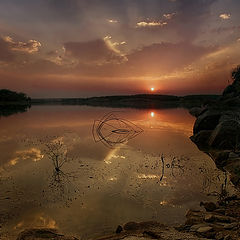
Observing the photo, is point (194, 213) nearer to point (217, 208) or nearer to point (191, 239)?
point (217, 208)

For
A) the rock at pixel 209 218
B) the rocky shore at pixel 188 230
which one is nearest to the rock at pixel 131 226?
the rocky shore at pixel 188 230

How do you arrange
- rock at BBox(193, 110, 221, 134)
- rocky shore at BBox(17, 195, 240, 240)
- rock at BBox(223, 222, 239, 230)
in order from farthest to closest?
rock at BBox(193, 110, 221, 134)
rock at BBox(223, 222, 239, 230)
rocky shore at BBox(17, 195, 240, 240)

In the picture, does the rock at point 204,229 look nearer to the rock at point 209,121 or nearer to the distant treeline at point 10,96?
the rock at point 209,121

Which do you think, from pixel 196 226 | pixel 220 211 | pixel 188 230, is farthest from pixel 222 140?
pixel 188 230

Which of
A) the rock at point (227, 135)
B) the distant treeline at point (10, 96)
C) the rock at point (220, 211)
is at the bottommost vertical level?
the rock at point (220, 211)

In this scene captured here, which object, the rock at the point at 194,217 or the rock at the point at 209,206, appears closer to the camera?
the rock at the point at 194,217

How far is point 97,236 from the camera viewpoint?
6035 mm

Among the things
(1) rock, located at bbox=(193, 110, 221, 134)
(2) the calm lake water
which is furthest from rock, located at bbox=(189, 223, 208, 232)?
(1) rock, located at bbox=(193, 110, 221, 134)

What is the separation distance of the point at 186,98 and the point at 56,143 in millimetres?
131315

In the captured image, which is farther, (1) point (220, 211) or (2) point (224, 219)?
(1) point (220, 211)

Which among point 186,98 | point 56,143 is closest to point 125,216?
point 56,143

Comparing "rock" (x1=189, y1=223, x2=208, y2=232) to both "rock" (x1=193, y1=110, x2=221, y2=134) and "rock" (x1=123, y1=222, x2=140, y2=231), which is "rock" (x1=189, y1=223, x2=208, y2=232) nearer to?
"rock" (x1=123, y1=222, x2=140, y2=231)

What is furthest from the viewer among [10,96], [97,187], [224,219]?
[10,96]

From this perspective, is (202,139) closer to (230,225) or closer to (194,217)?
(194,217)
